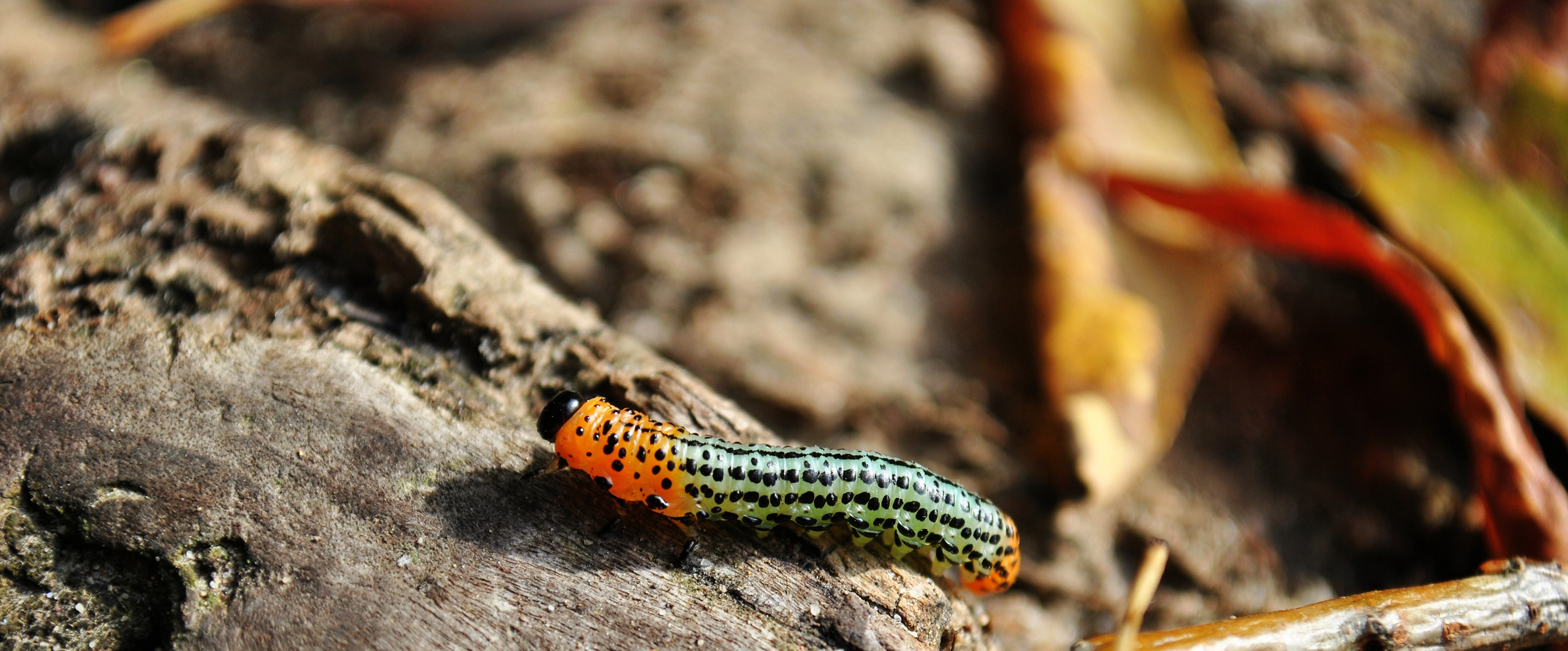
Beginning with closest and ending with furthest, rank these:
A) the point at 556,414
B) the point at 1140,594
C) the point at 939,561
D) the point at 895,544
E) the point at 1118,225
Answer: the point at 1140,594 < the point at 556,414 < the point at 895,544 < the point at 939,561 < the point at 1118,225

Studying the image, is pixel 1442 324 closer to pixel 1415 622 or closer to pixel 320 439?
pixel 1415 622

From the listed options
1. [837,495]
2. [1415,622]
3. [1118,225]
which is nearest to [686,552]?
[837,495]

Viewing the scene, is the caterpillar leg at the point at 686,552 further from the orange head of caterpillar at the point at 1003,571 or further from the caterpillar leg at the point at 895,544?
the orange head of caterpillar at the point at 1003,571

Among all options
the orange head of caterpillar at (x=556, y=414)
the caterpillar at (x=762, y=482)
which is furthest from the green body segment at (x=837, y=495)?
the orange head of caterpillar at (x=556, y=414)

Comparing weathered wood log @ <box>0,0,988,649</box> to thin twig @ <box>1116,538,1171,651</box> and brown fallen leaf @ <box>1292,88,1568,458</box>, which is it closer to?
thin twig @ <box>1116,538,1171,651</box>

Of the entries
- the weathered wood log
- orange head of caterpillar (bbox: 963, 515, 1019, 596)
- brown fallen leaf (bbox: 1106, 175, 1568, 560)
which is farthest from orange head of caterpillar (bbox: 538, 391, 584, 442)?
brown fallen leaf (bbox: 1106, 175, 1568, 560)

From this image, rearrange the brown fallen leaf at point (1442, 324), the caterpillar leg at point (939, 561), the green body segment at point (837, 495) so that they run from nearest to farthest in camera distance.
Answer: the green body segment at point (837, 495) < the caterpillar leg at point (939, 561) < the brown fallen leaf at point (1442, 324)
